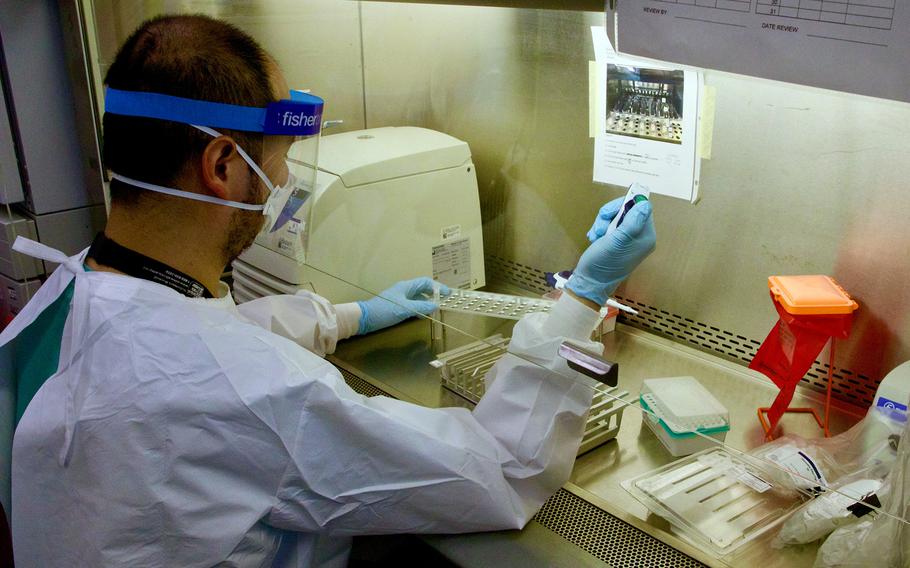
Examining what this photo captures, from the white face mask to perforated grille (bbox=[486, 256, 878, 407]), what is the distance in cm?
63

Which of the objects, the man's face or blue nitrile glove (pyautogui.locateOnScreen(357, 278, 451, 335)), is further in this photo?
blue nitrile glove (pyautogui.locateOnScreen(357, 278, 451, 335))

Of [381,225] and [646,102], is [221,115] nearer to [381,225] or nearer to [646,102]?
[381,225]

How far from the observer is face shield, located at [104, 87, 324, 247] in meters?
1.01

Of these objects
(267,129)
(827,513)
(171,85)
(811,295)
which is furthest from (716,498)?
(171,85)

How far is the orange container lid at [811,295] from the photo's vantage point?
45.9 inches

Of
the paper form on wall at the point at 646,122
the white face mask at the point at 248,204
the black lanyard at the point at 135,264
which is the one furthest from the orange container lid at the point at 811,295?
the black lanyard at the point at 135,264

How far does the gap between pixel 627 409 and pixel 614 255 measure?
0.35m

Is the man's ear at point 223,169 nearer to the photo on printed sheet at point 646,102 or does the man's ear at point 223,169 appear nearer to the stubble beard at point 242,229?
the stubble beard at point 242,229

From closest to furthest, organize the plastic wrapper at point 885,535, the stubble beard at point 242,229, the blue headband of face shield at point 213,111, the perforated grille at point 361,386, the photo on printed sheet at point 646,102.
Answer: the plastic wrapper at point 885,535, the blue headband of face shield at point 213,111, the stubble beard at point 242,229, the photo on printed sheet at point 646,102, the perforated grille at point 361,386

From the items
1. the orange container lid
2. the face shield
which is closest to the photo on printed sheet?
the orange container lid

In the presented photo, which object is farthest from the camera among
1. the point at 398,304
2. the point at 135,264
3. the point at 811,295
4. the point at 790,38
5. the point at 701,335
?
the point at 398,304

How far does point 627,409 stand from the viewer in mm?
1288

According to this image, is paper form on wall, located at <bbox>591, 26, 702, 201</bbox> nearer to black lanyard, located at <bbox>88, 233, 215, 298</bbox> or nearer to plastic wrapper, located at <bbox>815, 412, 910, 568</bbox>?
plastic wrapper, located at <bbox>815, 412, 910, 568</bbox>

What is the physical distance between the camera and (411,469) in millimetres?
1030
